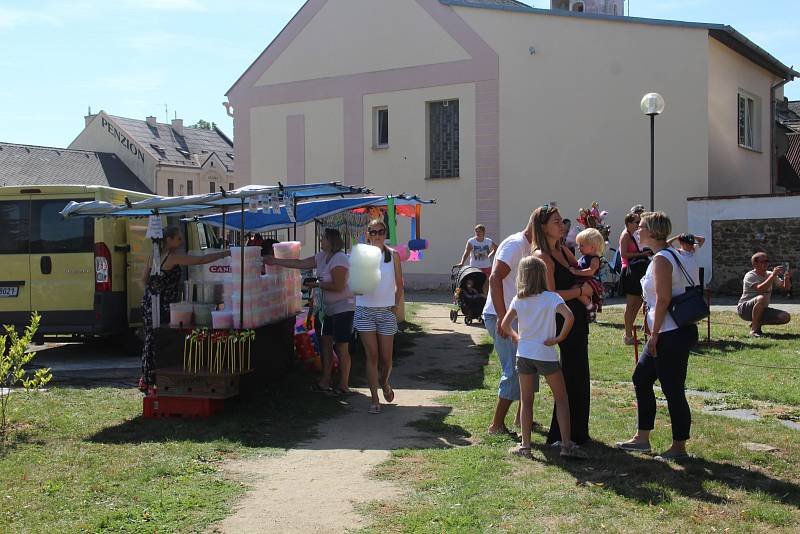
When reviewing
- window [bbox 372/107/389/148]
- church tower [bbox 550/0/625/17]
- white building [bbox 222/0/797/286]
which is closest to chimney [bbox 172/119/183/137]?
church tower [bbox 550/0/625/17]

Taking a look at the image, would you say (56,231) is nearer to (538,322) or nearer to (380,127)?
(538,322)

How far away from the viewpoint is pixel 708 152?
20.2 m

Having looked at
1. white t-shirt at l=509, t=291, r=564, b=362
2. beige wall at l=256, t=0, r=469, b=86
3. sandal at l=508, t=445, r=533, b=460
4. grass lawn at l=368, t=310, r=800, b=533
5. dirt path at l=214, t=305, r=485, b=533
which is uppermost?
beige wall at l=256, t=0, r=469, b=86

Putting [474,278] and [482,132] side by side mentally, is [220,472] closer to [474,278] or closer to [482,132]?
[474,278]

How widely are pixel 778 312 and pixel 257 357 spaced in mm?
8023

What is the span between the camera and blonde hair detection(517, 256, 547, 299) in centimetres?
581

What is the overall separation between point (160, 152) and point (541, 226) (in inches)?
2015

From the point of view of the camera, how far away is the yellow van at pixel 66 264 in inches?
418

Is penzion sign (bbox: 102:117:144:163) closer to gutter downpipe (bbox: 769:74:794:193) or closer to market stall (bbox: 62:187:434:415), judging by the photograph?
gutter downpipe (bbox: 769:74:794:193)

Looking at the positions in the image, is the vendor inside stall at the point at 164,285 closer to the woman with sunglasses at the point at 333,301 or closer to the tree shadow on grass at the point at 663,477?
the woman with sunglasses at the point at 333,301

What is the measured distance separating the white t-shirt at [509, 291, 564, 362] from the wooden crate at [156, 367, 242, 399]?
288cm

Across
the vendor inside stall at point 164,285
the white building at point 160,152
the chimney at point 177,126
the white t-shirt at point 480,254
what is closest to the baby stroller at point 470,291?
the white t-shirt at point 480,254

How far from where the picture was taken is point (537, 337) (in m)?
5.92

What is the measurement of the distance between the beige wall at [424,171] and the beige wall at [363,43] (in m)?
0.98
